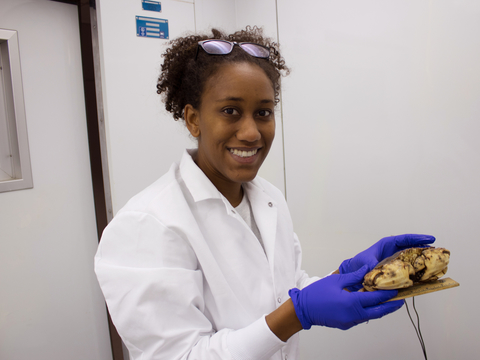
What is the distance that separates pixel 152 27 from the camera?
170cm

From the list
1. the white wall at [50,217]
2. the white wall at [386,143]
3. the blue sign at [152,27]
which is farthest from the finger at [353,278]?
the blue sign at [152,27]

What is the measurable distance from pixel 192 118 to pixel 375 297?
0.64 metres

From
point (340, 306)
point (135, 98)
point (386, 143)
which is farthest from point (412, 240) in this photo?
point (135, 98)

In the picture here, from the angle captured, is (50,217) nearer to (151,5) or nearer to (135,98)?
(135,98)

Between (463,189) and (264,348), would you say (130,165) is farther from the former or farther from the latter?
(463,189)

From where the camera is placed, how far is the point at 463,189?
115cm

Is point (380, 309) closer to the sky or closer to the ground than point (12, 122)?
closer to the ground

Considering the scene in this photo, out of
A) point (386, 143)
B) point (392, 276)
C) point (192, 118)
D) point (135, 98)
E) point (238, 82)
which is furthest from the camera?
point (135, 98)

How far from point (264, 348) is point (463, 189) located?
2.88 ft

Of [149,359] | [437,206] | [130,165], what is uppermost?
[130,165]

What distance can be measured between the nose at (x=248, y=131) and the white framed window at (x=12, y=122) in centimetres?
111

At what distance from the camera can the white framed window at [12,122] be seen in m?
1.42

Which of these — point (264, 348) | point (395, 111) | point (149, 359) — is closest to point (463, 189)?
point (395, 111)

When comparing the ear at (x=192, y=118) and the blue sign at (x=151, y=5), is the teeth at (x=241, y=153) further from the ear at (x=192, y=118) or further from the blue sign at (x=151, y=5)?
the blue sign at (x=151, y=5)
